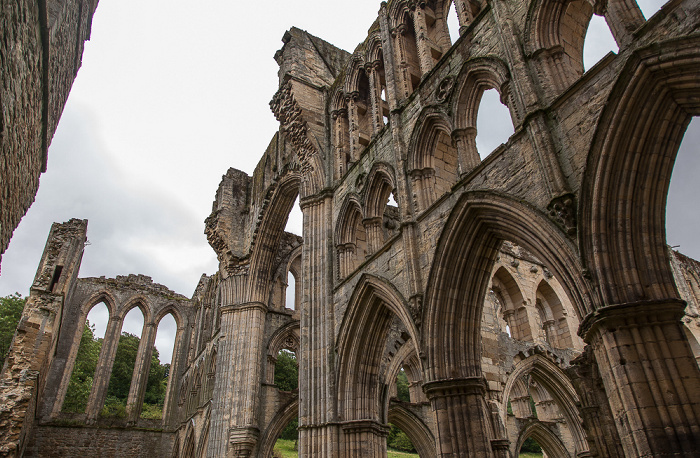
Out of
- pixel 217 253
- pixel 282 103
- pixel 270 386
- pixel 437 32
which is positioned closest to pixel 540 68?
pixel 437 32

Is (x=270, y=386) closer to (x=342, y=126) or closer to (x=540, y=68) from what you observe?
(x=342, y=126)

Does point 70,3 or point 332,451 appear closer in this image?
point 70,3

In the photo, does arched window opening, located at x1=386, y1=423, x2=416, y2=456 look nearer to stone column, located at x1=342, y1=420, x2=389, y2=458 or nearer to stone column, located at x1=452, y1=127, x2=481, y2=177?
stone column, located at x1=342, y1=420, x2=389, y2=458

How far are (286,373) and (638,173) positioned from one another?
93.4 feet

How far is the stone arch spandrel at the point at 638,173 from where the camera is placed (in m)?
4.90

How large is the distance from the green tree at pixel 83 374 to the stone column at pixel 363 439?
18921mm

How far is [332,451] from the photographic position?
8.86 m

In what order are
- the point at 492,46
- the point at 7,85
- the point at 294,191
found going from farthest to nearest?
1. the point at 294,191
2. the point at 492,46
3. the point at 7,85

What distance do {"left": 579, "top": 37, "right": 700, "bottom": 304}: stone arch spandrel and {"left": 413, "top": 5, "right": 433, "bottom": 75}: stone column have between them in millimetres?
4844

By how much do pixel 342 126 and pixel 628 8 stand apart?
8001 millimetres

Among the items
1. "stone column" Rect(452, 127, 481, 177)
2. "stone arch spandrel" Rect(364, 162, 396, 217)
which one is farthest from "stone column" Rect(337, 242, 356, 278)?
"stone column" Rect(452, 127, 481, 177)

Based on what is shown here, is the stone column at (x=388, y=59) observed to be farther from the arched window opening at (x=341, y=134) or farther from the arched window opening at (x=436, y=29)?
the arched window opening at (x=341, y=134)

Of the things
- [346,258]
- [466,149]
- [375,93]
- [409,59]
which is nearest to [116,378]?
[346,258]

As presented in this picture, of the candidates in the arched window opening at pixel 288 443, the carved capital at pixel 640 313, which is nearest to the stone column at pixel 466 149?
the carved capital at pixel 640 313
